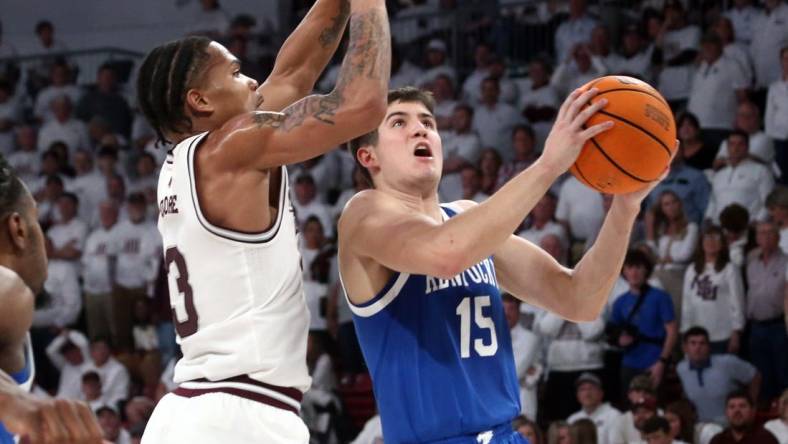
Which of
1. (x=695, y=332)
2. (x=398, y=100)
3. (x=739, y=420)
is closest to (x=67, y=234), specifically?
(x=695, y=332)

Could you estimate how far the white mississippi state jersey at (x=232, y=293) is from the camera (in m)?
4.36

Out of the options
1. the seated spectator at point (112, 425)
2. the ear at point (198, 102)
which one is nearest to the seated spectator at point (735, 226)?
the seated spectator at point (112, 425)

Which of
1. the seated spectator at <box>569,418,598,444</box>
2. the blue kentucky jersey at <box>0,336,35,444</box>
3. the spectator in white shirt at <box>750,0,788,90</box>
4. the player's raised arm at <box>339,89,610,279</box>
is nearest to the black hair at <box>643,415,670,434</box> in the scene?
the seated spectator at <box>569,418,598,444</box>

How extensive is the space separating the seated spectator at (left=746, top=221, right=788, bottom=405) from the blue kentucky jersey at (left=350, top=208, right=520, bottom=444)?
5627 millimetres

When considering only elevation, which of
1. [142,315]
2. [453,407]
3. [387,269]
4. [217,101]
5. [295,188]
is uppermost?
[217,101]

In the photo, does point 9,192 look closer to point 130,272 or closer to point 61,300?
point 130,272

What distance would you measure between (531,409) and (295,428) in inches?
251

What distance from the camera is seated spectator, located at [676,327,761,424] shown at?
9.92 meters

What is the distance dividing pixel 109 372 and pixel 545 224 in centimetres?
465

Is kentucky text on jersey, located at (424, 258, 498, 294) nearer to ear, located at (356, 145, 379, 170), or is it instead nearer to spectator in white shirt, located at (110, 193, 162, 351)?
ear, located at (356, 145, 379, 170)

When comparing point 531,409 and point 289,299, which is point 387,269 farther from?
point 531,409

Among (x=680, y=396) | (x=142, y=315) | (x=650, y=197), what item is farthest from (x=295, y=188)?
(x=680, y=396)

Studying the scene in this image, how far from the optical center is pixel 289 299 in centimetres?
446

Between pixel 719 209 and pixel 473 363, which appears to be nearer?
pixel 473 363
